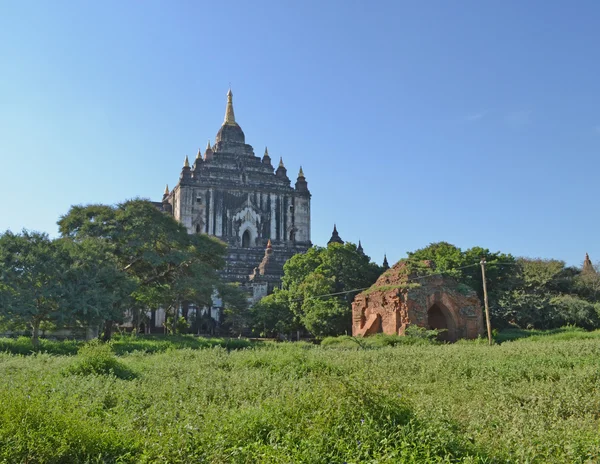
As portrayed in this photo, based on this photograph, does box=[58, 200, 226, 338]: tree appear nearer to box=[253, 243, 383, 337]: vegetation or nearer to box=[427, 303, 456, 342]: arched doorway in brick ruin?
box=[253, 243, 383, 337]: vegetation

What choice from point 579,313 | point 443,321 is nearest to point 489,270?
point 579,313

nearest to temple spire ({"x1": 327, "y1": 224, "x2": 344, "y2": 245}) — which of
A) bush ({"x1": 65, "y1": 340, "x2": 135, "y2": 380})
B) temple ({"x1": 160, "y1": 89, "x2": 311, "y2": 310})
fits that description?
temple ({"x1": 160, "y1": 89, "x2": 311, "y2": 310})

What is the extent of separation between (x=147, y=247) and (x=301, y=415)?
77.8 ft

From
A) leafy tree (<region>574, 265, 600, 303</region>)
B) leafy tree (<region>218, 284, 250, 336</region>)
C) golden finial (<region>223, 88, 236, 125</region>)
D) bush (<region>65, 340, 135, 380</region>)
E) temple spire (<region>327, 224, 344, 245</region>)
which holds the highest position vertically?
golden finial (<region>223, 88, 236, 125</region>)

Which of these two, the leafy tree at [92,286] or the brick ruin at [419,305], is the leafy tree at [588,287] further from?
the leafy tree at [92,286]

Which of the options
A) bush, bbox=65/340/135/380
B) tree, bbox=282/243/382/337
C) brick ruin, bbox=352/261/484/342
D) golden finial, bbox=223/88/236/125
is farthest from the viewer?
golden finial, bbox=223/88/236/125

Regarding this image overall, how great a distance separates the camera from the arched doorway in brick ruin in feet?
96.7

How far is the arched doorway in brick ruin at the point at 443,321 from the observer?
29469 mm

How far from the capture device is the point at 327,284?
36844mm

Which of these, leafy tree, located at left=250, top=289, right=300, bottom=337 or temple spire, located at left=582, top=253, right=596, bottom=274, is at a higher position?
temple spire, located at left=582, top=253, right=596, bottom=274

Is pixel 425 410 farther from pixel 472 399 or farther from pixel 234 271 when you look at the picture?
pixel 234 271

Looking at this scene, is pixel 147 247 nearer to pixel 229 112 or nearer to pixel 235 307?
pixel 235 307

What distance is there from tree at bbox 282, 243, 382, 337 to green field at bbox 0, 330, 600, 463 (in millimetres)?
20587

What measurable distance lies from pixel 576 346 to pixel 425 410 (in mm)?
12270
